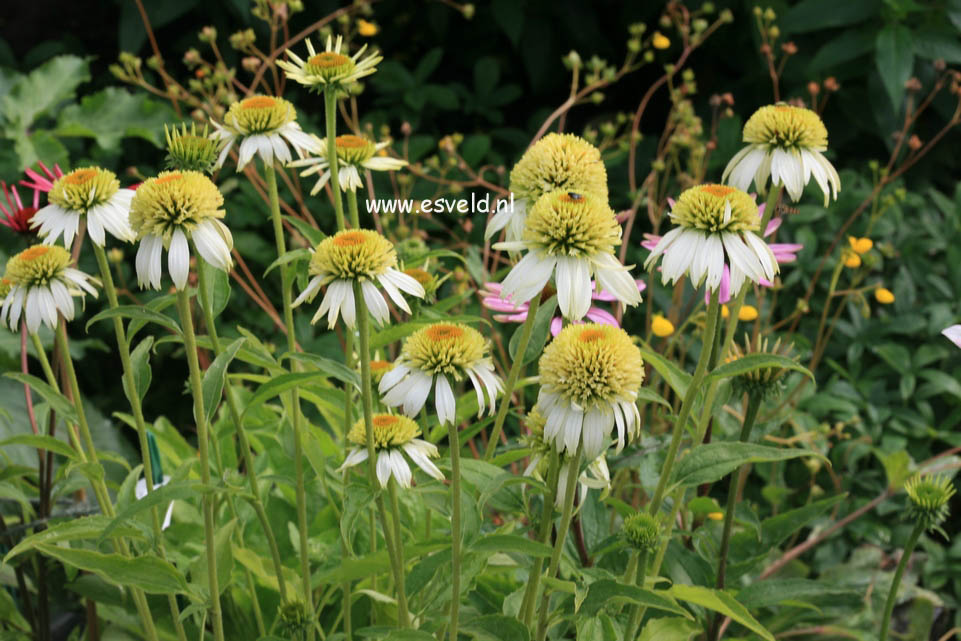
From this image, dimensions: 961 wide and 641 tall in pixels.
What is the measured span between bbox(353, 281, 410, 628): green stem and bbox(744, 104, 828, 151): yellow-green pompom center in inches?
14.6

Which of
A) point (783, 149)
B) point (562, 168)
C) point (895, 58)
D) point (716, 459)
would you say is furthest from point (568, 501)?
point (895, 58)

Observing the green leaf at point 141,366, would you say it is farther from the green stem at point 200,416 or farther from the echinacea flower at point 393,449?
the echinacea flower at point 393,449

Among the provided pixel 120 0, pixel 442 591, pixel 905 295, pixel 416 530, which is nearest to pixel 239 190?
pixel 120 0

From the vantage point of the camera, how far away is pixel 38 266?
84cm

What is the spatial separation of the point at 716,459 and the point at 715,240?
189mm

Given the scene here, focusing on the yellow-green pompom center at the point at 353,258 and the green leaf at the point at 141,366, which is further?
the green leaf at the point at 141,366

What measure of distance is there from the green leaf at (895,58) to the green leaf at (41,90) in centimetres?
164

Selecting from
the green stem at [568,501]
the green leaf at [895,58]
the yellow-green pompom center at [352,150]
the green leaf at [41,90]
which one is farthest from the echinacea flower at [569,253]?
the green leaf at [41,90]

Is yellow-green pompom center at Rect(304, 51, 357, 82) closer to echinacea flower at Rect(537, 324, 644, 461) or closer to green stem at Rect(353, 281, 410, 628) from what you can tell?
green stem at Rect(353, 281, 410, 628)

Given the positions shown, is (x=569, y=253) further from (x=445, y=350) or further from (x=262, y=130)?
(x=262, y=130)

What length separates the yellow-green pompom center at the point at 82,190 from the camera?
83 cm

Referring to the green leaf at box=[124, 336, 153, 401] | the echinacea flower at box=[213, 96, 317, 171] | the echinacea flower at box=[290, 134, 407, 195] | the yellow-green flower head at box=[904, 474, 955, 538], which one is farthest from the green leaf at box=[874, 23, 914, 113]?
the green leaf at box=[124, 336, 153, 401]

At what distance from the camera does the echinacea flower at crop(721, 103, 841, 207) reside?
2.76ft

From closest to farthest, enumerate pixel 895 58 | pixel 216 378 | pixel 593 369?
pixel 593 369
pixel 216 378
pixel 895 58
